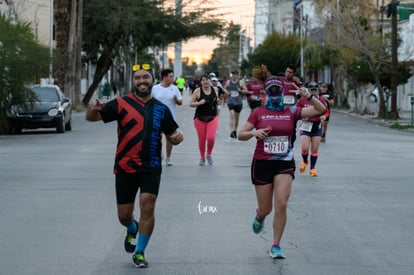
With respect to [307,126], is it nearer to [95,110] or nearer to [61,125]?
[95,110]

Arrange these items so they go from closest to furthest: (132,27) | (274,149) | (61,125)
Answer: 1. (274,149)
2. (61,125)
3. (132,27)

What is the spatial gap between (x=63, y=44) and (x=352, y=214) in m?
36.4

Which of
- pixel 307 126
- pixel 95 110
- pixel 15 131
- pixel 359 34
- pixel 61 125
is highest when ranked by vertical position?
pixel 359 34

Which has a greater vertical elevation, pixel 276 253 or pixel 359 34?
pixel 359 34

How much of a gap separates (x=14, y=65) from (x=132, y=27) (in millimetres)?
26920

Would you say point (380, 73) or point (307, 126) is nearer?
point (307, 126)

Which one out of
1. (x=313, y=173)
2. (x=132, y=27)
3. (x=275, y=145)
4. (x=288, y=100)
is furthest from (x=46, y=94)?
(x=132, y=27)

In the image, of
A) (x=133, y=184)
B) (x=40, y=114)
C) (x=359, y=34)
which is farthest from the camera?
(x=359, y=34)

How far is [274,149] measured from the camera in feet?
28.5

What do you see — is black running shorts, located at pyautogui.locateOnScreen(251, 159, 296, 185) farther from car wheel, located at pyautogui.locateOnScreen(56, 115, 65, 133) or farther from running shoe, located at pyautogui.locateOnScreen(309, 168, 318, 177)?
car wheel, located at pyautogui.locateOnScreen(56, 115, 65, 133)

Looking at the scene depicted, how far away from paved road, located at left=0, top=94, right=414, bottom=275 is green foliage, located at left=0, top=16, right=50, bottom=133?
A: 7.81 meters

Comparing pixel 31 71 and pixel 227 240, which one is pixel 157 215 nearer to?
pixel 227 240

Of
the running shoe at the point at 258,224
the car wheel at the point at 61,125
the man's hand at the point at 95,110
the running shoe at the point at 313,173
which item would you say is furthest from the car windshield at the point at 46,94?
the man's hand at the point at 95,110

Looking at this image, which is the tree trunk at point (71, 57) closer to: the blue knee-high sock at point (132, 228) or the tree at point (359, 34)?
the tree at point (359, 34)
